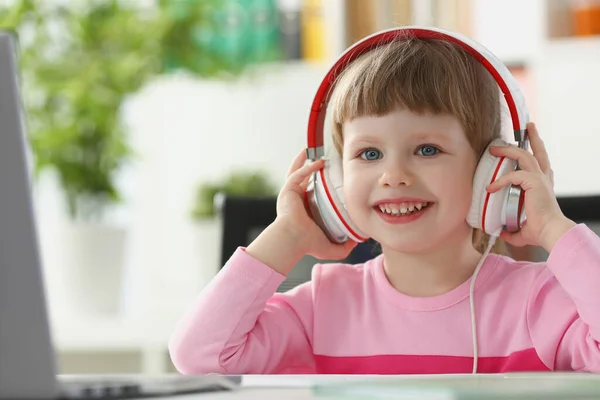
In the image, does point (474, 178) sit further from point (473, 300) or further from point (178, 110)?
point (178, 110)

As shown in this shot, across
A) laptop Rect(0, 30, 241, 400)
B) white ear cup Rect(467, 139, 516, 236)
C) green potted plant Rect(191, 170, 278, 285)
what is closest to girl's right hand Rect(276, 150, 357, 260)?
white ear cup Rect(467, 139, 516, 236)

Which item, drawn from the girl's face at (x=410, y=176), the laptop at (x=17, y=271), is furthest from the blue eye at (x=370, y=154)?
the laptop at (x=17, y=271)

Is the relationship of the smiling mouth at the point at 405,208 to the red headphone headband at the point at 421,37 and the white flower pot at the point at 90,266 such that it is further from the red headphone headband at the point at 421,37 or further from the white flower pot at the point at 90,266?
the white flower pot at the point at 90,266

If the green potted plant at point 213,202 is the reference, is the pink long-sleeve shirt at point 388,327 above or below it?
above

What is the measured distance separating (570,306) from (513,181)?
0.56ft

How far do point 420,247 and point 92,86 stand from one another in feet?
6.13

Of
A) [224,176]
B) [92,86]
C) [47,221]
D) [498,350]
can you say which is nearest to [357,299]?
[498,350]

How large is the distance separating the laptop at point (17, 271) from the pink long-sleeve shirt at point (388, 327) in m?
0.54

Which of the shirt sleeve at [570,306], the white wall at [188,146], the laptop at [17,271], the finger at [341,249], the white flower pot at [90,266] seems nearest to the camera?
the laptop at [17,271]

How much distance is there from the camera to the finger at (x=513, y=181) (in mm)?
1151

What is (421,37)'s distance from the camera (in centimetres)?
123

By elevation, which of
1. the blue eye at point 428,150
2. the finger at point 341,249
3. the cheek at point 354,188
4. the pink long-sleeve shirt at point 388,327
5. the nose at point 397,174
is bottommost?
the pink long-sleeve shirt at point 388,327

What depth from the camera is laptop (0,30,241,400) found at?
66cm

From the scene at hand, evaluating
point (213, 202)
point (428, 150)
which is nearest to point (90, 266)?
point (213, 202)
